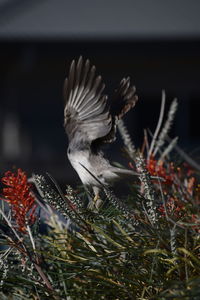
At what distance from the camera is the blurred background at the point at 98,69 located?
31.6 feet

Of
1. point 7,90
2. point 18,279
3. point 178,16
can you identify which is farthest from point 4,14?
point 18,279

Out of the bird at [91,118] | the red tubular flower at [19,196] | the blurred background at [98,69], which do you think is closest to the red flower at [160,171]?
the bird at [91,118]

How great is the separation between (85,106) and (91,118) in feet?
0.12

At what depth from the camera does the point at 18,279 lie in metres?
1.18

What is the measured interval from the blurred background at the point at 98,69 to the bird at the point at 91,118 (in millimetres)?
7776

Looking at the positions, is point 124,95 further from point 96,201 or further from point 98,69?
point 98,69

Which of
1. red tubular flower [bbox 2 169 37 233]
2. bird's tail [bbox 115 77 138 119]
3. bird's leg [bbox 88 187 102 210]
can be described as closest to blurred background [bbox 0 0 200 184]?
bird's tail [bbox 115 77 138 119]

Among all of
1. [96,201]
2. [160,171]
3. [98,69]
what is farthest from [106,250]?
[98,69]

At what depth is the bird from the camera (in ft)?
5.22

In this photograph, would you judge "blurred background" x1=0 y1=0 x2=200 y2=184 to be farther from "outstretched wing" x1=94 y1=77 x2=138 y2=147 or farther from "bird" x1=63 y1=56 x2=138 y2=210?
"outstretched wing" x1=94 y1=77 x2=138 y2=147

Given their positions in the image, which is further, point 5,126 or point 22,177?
point 5,126

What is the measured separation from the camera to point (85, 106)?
5.55 feet

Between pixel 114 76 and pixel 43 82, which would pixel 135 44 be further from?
pixel 43 82

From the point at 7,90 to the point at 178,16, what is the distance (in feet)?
9.52
